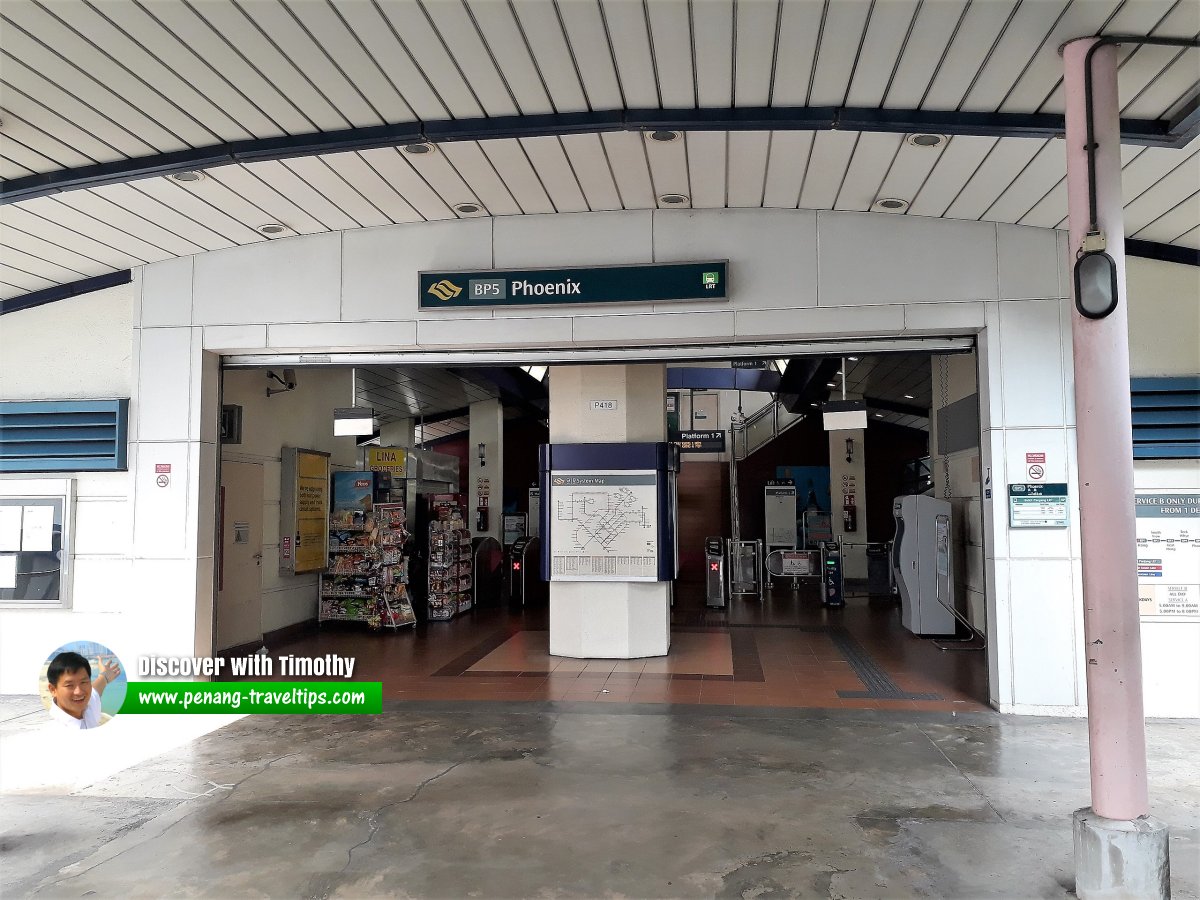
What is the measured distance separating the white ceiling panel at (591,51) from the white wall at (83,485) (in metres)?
4.38

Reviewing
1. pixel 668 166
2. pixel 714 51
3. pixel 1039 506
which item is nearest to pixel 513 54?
pixel 714 51

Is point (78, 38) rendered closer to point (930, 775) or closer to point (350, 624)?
point (930, 775)

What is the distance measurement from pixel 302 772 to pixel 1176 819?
423 centimetres

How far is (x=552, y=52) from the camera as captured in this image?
398 cm

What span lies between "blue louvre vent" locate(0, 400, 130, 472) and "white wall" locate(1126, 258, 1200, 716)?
23.7 ft

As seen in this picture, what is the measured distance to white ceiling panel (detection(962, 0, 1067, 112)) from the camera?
A: 11.6 feet

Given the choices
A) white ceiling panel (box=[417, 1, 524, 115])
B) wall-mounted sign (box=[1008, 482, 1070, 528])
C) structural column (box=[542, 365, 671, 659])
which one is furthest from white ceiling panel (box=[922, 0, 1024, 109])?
structural column (box=[542, 365, 671, 659])

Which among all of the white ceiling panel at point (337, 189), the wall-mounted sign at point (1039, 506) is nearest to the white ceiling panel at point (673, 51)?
the white ceiling panel at point (337, 189)

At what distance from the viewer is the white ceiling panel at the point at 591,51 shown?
364 centimetres

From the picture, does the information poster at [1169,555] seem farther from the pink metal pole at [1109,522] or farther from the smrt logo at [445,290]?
the smrt logo at [445,290]

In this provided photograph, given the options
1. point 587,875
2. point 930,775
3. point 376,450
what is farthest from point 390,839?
point 376,450

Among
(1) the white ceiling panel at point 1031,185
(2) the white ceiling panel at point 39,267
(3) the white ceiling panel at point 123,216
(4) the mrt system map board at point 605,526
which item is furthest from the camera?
(4) the mrt system map board at point 605,526

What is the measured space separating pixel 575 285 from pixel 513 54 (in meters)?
2.42

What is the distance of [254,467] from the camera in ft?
28.6
